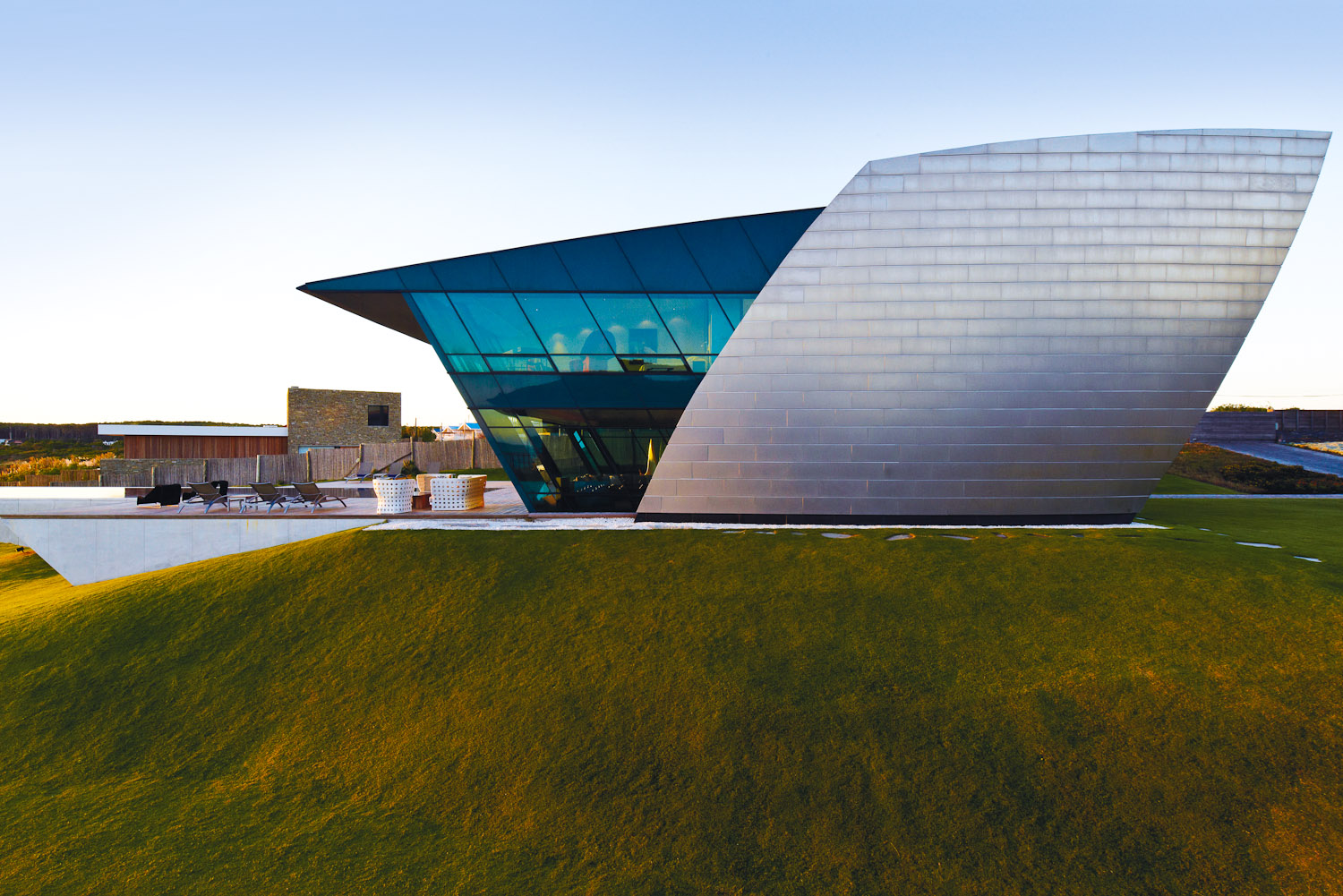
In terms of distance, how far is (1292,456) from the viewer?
27.4m

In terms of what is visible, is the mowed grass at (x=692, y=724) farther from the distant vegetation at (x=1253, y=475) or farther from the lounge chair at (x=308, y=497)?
the distant vegetation at (x=1253, y=475)

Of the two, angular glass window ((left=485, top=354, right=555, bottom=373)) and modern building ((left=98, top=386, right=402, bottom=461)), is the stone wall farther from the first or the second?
angular glass window ((left=485, top=354, right=555, bottom=373))

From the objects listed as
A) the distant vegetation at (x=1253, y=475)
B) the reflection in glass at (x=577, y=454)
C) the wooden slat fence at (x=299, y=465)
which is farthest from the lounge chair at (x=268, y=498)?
the distant vegetation at (x=1253, y=475)

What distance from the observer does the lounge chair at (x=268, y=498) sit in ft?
49.3

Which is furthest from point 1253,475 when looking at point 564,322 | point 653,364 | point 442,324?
point 442,324

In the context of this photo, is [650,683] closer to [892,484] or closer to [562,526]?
[562,526]

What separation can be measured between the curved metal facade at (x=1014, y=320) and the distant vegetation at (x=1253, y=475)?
1303 cm

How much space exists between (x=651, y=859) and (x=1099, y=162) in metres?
14.1

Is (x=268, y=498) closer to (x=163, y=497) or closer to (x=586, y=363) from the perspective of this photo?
(x=163, y=497)

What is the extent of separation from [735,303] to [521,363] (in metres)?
4.84

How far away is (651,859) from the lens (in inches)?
202

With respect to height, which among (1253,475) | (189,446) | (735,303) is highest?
(735,303)

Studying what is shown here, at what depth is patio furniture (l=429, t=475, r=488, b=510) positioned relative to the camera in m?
15.0

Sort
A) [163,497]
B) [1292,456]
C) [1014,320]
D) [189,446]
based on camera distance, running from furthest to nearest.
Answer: [189,446]
[1292,456]
[163,497]
[1014,320]
